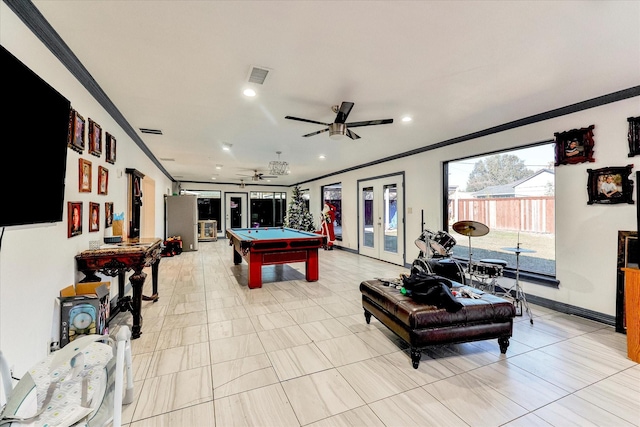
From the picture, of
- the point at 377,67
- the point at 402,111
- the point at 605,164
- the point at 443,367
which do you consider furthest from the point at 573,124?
the point at 443,367

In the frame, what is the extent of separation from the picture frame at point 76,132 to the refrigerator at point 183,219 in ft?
20.4

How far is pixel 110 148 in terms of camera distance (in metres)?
3.50

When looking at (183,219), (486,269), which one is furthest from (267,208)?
(486,269)

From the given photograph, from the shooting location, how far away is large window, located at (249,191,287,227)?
12391 millimetres

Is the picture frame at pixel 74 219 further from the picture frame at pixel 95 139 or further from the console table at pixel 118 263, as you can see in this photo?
the picture frame at pixel 95 139

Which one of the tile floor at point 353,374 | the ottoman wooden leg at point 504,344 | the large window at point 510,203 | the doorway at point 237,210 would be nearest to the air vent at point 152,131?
the tile floor at point 353,374

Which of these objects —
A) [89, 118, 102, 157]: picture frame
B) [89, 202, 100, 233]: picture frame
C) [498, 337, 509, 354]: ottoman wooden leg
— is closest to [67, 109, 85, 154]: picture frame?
[89, 118, 102, 157]: picture frame

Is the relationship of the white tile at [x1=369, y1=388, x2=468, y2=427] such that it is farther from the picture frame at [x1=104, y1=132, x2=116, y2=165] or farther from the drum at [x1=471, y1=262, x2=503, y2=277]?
the picture frame at [x1=104, y1=132, x2=116, y2=165]

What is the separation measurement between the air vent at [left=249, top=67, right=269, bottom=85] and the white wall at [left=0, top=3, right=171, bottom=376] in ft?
4.92

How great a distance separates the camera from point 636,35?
208cm

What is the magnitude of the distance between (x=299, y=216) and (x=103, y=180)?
7253 millimetres

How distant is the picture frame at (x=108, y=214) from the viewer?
11.2 ft

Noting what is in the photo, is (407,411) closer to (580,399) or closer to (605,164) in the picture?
(580,399)

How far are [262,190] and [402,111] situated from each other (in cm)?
951
